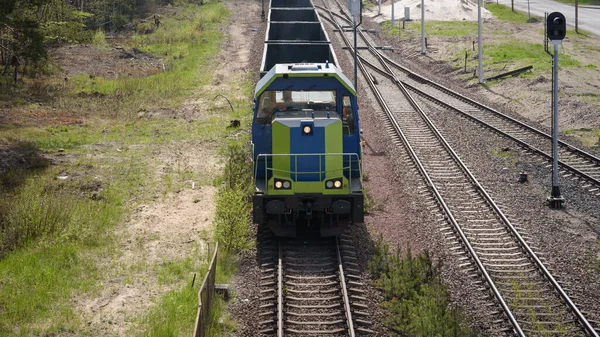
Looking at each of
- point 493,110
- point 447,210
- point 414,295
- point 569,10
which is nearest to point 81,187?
point 447,210

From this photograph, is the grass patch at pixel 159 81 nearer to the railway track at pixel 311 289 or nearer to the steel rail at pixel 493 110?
the steel rail at pixel 493 110

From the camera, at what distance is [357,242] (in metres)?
15.1

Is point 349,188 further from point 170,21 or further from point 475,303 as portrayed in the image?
point 170,21

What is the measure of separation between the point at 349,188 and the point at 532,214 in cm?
536

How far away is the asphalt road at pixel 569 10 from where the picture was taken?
52969mm

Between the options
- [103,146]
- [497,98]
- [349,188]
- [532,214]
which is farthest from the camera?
[497,98]

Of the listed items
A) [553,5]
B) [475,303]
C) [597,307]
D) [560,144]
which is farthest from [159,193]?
[553,5]

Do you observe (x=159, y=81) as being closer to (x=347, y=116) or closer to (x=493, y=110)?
(x=493, y=110)

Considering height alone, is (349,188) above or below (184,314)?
above

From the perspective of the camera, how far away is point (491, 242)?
15375 mm

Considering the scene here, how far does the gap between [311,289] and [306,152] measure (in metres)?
3.01

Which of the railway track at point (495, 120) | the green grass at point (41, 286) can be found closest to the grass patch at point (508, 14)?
the railway track at point (495, 120)

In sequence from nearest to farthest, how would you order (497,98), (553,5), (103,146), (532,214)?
(532,214)
(103,146)
(497,98)
(553,5)

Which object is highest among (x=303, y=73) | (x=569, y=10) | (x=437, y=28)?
(x=303, y=73)
